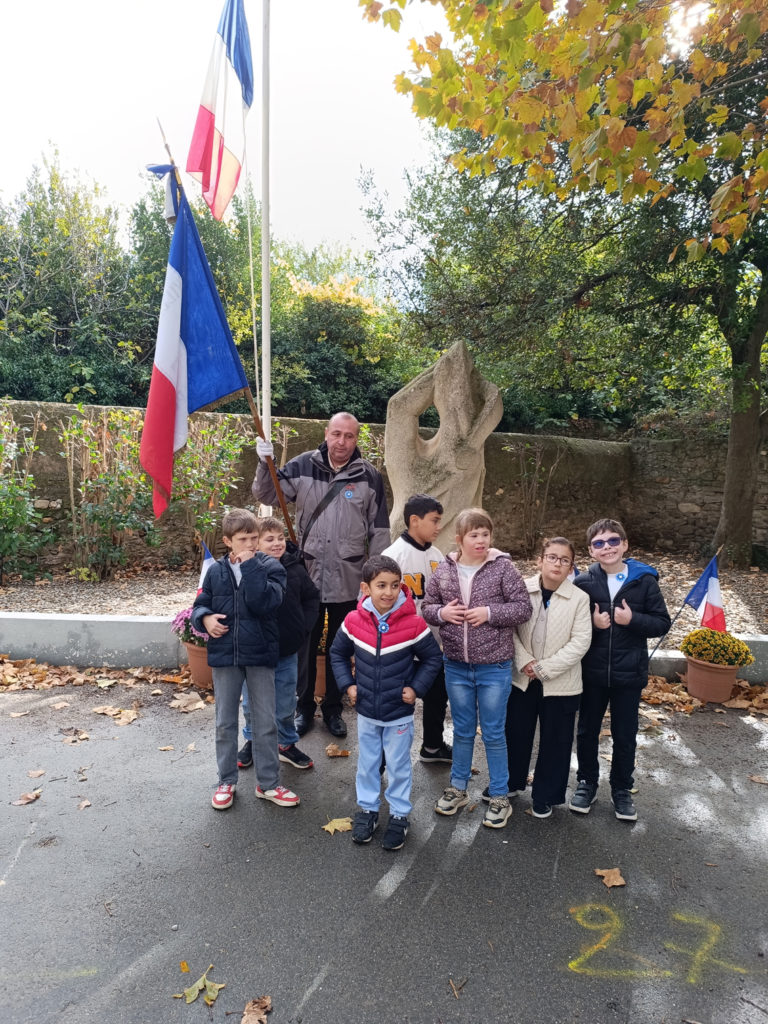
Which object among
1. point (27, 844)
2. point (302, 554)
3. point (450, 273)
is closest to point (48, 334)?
point (450, 273)

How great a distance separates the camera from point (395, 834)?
2.83 meters

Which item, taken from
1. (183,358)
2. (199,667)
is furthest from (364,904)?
(183,358)

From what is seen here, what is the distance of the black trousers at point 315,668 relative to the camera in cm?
391

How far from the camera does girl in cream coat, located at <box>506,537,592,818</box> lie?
304 centimetres

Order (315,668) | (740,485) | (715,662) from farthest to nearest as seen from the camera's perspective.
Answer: (740,485)
(715,662)
(315,668)

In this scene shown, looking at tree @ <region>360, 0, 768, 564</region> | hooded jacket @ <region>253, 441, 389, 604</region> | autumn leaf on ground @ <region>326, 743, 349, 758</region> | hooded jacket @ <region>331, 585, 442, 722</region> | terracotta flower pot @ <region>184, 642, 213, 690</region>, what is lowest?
autumn leaf on ground @ <region>326, 743, 349, 758</region>

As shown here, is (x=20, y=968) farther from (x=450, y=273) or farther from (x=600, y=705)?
(x=450, y=273)

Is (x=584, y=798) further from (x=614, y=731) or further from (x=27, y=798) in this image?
(x=27, y=798)

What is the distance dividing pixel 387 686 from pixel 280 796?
88 cm

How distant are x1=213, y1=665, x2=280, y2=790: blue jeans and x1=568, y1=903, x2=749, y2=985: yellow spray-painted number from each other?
154 centimetres

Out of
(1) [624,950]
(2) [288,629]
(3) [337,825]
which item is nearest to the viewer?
(1) [624,950]

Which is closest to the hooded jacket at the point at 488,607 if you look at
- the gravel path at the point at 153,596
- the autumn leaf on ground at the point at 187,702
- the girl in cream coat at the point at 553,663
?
the girl in cream coat at the point at 553,663

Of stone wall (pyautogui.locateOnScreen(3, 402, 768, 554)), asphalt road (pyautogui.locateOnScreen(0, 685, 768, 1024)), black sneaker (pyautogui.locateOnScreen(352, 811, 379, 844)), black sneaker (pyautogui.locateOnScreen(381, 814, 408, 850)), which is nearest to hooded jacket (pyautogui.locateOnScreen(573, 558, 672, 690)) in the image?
asphalt road (pyautogui.locateOnScreen(0, 685, 768, 1024))

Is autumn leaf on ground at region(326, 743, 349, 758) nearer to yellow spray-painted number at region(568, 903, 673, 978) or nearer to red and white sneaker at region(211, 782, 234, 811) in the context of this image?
red and white sneaker at region(211, 782, 234, 811)
